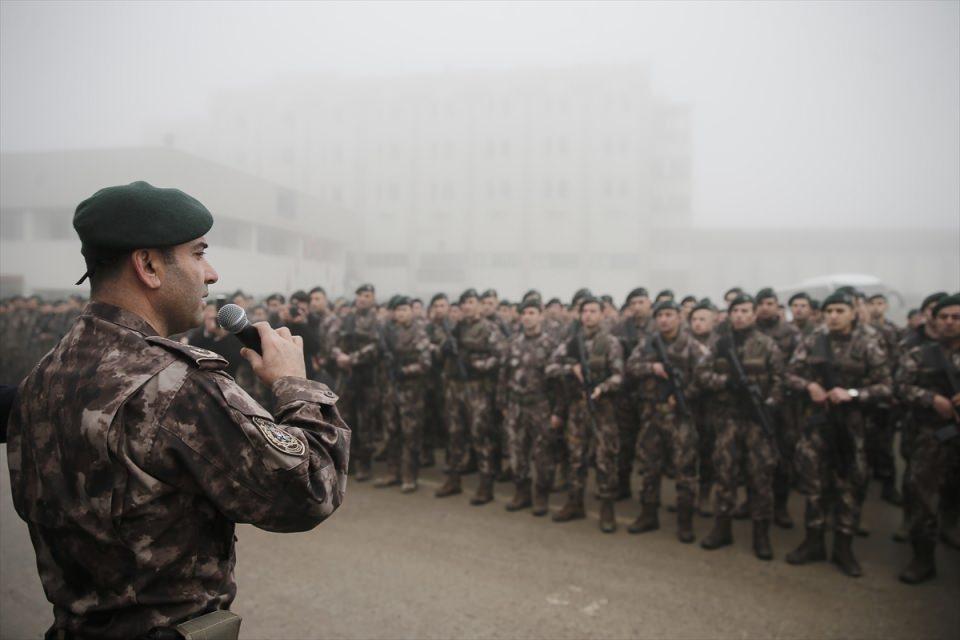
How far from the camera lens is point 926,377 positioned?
171 inches

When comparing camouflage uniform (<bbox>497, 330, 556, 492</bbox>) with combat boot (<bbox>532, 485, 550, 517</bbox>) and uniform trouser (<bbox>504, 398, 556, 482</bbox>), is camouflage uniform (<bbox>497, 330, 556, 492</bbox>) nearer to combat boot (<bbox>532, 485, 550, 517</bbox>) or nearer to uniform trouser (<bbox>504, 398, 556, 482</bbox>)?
uniform trouser (<bbox>504, 398, 556, 482</bbox>)

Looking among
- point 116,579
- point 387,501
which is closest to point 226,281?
point 387,501

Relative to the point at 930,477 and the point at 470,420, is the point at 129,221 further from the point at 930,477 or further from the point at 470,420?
the point at 470,420

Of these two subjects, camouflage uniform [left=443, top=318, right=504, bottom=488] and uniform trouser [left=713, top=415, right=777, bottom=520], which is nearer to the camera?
uniform trouser [left=713, top=415, right=777, bottom=520]

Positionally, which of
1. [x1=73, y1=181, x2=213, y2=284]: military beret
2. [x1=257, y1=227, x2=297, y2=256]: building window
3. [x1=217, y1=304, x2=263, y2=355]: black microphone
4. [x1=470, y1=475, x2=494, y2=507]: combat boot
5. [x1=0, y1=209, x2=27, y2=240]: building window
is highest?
[x1=257, y1=227, x2=297, y2=256]: building window

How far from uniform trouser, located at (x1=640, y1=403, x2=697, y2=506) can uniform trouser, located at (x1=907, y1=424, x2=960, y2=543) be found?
1550 millimetres

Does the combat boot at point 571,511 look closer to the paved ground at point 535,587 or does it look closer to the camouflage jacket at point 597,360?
the paved ground at point 535,587

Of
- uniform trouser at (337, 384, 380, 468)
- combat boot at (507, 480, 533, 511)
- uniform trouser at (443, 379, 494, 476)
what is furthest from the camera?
uniform trouser at (337, 384, 380, 468)

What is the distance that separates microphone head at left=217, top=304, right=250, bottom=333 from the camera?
1423 mm

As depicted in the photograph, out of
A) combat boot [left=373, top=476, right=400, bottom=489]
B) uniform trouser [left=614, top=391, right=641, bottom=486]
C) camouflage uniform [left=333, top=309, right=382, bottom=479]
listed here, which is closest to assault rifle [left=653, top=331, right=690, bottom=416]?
uniform trouser [left=614, top=391, right=641, bottom=486]

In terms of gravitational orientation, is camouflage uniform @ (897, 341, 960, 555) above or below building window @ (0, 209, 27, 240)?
below

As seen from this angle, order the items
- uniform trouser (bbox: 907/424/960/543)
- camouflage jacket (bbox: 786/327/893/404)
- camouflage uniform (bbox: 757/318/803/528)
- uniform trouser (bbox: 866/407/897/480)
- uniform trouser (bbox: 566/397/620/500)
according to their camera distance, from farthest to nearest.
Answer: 1. uniform trouser (bbox: 866/407/897/480)
2. camouflage uniform (bbox: 757/318/803/528)
3. uniform trouser (bbox: 566/397/620/500)
4. camouflage jacket (bbox: 786/327/893/404)
5. uniform trouser (bbox: 907/424/960/543)

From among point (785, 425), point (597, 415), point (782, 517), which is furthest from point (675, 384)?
point (782, 517)

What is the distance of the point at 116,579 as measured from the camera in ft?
3.84
